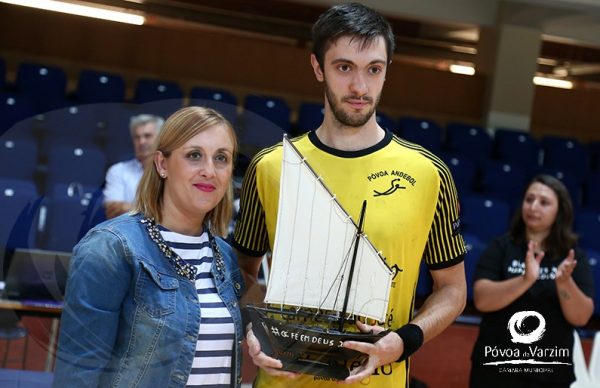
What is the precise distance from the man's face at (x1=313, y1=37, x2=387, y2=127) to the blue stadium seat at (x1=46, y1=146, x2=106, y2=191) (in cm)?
136

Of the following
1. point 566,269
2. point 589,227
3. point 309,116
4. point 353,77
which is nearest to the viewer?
point 353,77

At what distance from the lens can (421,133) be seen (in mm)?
9703

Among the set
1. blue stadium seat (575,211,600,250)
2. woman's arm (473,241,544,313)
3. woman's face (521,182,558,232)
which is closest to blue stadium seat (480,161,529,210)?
blue stadium seat (575,211,600,250)

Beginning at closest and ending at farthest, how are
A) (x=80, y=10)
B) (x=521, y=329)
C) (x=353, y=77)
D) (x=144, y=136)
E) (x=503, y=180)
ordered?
(x=353, y=77) < (x=144, y=136) < (x=521, y=329) < (x=503, y=180) < (x=80, y=10)

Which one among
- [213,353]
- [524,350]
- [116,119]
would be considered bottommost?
[524,350]

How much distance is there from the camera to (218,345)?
1969 millimetres

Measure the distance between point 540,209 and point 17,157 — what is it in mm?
2109

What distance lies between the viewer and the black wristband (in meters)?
1.97

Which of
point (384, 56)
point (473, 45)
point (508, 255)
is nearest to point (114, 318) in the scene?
point (384, 56)

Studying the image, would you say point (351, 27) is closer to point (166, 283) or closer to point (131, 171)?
point (166, 283)

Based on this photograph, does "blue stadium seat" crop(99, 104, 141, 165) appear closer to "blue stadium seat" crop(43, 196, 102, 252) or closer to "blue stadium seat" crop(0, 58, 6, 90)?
"blue stadium seat" crop(43, 196, 102, 252)

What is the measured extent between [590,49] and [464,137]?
4576 mm

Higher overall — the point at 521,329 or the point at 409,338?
the point at 409,338

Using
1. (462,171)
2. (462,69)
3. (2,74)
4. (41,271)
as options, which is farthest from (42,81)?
(41,271)
